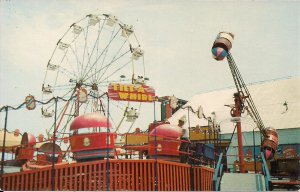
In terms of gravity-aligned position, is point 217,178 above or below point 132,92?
below

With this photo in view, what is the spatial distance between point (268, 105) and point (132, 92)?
14687 mm

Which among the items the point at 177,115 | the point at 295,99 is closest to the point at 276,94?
the point at 295,99

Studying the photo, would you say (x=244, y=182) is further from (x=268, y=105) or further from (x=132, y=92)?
(x=268, y=105)

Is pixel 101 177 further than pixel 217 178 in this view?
No

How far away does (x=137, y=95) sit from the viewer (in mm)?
22250

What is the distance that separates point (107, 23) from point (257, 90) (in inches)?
663

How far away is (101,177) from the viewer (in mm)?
12172

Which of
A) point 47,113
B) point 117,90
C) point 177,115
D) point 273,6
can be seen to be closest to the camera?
point 273,6

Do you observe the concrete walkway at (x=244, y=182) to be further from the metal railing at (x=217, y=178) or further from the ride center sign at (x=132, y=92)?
the ride center sign at (x=132, y=92)

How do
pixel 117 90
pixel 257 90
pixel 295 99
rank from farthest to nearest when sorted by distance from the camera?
pixel 257 90 < pixel 295 99 < pixel 117 90

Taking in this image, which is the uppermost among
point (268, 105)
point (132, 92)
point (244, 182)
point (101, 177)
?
point (268, 105)

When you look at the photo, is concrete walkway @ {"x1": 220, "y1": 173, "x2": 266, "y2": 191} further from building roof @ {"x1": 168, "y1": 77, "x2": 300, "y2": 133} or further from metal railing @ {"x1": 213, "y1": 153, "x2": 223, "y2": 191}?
building roof @ {"x1": 168, "y1": 77, "x2": 300, "y2": 133}

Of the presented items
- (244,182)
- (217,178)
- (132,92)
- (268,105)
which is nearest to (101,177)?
(217,178)

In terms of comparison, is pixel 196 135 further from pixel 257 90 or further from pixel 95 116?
pixel 95 116
